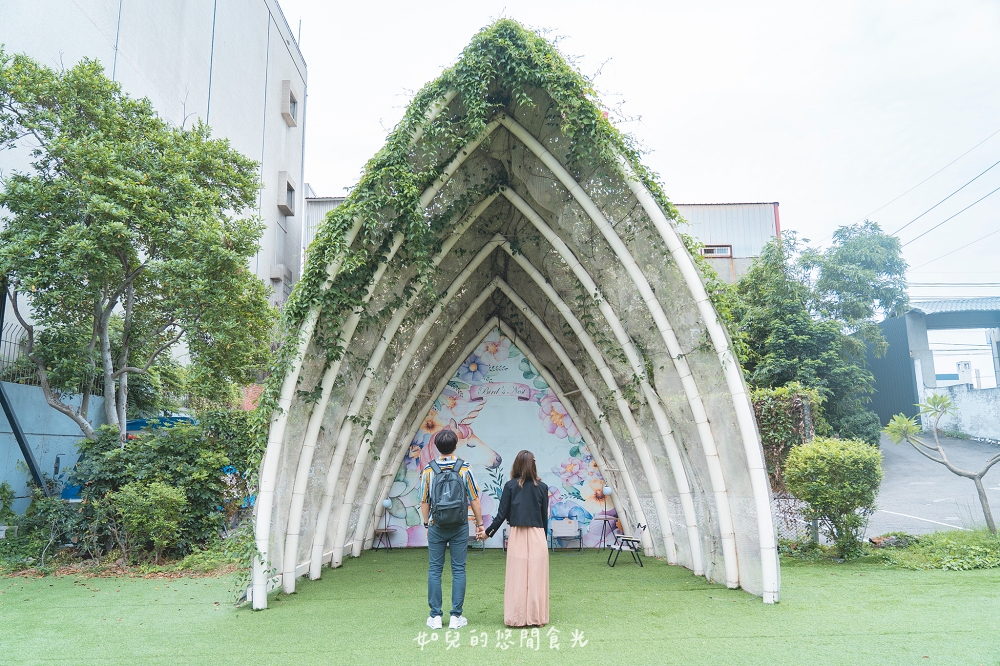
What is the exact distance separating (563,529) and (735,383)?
5243 millimetres

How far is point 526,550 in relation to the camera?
5617 millimetres

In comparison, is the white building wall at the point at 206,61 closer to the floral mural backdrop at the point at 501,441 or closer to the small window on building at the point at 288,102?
the small window on building at the point at 288,102

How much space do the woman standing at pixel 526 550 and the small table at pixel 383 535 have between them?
18.5 feet

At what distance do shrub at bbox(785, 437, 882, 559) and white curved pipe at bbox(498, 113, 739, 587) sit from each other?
2.31 m

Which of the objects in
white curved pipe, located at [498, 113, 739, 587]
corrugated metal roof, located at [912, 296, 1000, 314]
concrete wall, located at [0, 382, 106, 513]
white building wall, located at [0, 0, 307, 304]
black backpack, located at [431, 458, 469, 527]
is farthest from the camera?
corrugated metal roof, located at [912, 296, 1000, 314]

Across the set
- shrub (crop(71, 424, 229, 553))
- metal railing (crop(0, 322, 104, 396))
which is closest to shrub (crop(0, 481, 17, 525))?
shrub (crop(71, 424, 229, 553))

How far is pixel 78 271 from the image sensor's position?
9.36m

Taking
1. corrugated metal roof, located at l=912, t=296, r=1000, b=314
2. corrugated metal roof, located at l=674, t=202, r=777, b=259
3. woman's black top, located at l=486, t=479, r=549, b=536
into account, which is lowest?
woman's black top, located at l=486, t=479, r=549, b=536

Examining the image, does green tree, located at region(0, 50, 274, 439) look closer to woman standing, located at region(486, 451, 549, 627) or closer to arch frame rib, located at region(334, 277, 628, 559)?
arch frame rib, located at region(334, 277, 628, 559)

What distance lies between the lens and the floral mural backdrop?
11.0 m

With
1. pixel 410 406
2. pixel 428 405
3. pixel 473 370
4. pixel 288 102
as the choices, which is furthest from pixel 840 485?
pixel 288 102

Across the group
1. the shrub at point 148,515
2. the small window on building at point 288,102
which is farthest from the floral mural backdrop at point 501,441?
the small window on building at point 288,102

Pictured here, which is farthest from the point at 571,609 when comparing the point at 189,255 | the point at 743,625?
the point at 189,255

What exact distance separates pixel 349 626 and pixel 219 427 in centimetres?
585
